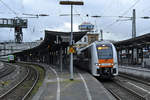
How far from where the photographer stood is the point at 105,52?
52.5 feet

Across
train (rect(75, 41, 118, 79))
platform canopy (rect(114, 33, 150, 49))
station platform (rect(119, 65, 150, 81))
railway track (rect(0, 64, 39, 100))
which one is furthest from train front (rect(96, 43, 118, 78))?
railway track (rect(0, 64, 39, 100))

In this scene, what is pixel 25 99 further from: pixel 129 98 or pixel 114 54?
pixel 114 54

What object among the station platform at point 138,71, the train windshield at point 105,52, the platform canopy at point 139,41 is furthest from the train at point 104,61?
the platform canopy at point 139,41

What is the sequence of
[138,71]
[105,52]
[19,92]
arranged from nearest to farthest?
[19,92] < [105,52] < [138,71]

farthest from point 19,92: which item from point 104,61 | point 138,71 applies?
point 138,71

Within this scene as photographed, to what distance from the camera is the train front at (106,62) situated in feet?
51.0

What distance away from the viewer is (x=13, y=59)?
63.1m

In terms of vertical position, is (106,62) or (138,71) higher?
(106,62)

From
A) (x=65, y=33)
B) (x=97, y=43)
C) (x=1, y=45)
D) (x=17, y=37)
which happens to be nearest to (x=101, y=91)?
(x=97, y=43)

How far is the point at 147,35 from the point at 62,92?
9896 mm

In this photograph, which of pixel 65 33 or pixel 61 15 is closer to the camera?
pixel 61 15

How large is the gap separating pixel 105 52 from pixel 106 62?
0.84 meters

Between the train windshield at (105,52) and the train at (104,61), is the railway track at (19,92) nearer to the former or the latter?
the train at (104,61)

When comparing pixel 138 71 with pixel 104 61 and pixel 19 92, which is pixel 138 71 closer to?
pixel 104 61
